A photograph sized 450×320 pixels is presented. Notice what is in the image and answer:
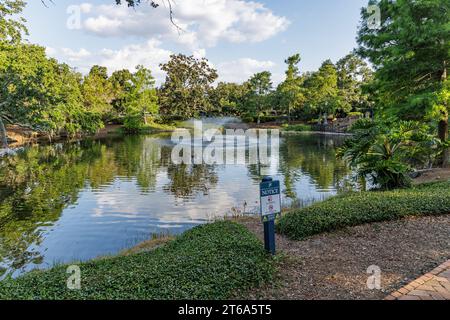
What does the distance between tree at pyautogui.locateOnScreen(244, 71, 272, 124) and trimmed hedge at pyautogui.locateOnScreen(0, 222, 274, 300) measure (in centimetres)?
6069

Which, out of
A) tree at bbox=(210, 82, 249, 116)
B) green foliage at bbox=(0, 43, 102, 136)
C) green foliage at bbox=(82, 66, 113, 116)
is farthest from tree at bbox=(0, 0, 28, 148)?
tree at bbox=(210, 82, 249, 116)

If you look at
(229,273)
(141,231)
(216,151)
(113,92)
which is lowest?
(141,231)

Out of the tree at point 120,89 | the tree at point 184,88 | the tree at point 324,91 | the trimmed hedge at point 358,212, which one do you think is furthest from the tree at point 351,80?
the trimmed hedge at point 358,212

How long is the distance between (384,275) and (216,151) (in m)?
24.8

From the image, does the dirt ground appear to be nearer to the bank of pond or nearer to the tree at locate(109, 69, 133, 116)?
the bank of pond

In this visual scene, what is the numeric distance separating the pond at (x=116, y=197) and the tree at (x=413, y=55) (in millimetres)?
4598

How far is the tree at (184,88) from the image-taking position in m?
59.9

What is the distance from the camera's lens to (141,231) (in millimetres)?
10109

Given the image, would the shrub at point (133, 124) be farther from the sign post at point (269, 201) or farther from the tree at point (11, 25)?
the sign post at point (269, 201)

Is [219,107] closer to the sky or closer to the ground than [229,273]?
closer to the sky

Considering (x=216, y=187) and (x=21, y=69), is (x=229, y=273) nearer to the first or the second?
(x=216, y=187)
